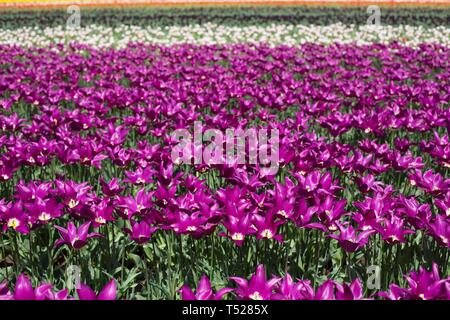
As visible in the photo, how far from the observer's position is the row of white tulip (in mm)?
15148

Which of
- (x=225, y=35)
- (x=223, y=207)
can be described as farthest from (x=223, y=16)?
(x=223, y=207)

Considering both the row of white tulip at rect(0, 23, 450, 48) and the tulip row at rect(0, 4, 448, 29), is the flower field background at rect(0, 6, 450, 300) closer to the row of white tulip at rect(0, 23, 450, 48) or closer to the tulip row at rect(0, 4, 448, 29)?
the row of white tulip at rect(0, 23, 450, 48)

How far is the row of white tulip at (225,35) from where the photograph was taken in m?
15.1

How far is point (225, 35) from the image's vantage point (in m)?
16.7

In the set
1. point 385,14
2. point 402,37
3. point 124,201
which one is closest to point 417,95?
point 124,201

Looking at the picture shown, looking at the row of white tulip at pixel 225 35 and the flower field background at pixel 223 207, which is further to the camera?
the row of white tulip at pixel 225 35

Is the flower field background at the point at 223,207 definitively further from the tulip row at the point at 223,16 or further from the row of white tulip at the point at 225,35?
the tulip row at the point at 223,16

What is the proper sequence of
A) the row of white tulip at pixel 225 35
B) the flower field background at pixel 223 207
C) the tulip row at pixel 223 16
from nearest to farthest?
1. the flower field background at pixel 223 207
2. the row of white tulip at pixel 225 35
3. the tulip row at pixel 223 16

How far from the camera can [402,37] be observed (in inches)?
628

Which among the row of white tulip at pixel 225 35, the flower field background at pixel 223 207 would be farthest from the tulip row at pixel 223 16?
the flower field background at pixel 223 207

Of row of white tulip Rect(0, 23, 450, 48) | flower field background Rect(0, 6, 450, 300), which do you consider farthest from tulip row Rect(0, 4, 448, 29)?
flower field background Rect(0, 6, 450, 300)

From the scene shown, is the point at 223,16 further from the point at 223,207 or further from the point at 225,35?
the point at 223,207

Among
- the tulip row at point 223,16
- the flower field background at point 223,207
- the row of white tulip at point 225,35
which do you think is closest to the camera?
the flower field background at point 223,207
